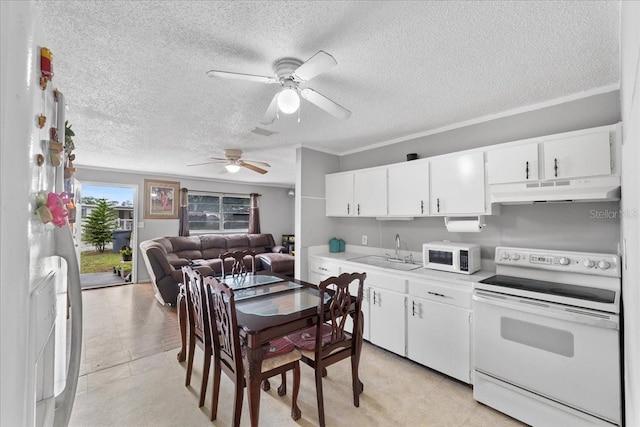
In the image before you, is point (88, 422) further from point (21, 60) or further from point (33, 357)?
point (21, 60)

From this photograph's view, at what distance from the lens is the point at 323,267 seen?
3.61 m

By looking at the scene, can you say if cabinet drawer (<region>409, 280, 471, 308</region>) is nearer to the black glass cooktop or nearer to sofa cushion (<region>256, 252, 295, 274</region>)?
the black glass cooktop

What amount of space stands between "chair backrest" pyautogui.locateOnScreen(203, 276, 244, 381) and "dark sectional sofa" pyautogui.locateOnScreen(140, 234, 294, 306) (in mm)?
2477

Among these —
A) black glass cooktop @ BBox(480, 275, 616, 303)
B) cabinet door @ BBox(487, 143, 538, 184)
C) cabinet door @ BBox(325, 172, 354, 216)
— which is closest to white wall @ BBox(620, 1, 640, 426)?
black glass cooktop @ BBox(480, 275, 616, 303)

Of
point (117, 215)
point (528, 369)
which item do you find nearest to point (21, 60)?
point (528, 369)

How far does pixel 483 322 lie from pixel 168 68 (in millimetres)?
3019

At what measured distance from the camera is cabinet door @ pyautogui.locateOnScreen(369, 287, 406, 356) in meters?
Answer: 2.82

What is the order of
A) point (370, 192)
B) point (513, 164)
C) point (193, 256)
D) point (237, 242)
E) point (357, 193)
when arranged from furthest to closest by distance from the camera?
point (237, 242) < point (193, 256) < point (357, 193) < point (370, 192) < point (513, 164)

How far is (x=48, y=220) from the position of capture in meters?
0.55

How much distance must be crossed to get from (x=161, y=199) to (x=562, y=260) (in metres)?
6.97

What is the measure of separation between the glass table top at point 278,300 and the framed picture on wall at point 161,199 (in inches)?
187

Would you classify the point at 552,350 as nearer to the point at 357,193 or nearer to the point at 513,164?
the point at 513,164

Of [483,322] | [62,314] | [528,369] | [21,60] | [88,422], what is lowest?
[88,422]

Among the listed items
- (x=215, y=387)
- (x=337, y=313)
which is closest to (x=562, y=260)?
(x=337, y=313)
